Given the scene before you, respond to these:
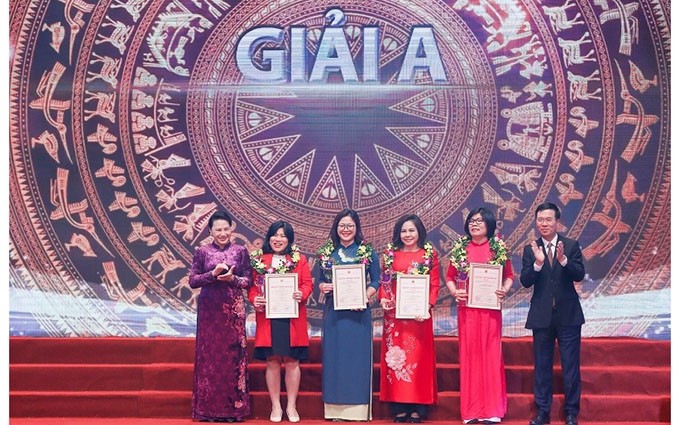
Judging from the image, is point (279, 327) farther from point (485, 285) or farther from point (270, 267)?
point (485, 285)

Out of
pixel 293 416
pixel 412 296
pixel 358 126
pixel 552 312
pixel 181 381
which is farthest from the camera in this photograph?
pixel 358 126

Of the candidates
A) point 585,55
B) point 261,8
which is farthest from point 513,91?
point 261,8

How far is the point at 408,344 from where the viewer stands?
6047 millimetres

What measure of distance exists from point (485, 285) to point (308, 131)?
2049 mm

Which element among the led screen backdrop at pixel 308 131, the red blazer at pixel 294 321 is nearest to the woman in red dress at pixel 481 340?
the red blazer at pixel 294 321

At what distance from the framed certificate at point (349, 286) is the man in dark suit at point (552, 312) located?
949mm

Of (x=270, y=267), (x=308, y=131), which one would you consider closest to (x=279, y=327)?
(x=270, y=267)

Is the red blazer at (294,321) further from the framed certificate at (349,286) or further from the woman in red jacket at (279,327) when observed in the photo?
the framed certificate at (349,286)

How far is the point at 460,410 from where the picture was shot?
20.2 feet

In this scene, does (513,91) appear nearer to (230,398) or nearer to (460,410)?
(460,410)

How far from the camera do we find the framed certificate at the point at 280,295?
6.07m

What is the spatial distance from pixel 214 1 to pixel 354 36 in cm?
106

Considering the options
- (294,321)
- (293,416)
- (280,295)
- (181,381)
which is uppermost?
(280,295)

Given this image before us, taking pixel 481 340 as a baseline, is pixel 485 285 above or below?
above
